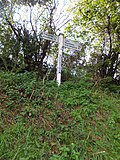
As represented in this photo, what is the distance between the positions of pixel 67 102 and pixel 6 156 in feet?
4.60

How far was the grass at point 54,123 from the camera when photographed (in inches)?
88.7

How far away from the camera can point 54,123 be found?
273 cm

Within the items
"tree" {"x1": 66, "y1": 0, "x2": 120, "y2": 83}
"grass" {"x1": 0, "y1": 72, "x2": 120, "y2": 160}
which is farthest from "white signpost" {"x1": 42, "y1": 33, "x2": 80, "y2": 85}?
"tree" {"x1": 66, "y1": 0, "x2": 120, "y2": 83}

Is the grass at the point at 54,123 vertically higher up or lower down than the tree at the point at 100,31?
A: lower down

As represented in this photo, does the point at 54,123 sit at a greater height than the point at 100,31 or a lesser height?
lesser

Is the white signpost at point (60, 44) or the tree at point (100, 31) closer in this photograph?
the white signpost at point (60, 44)

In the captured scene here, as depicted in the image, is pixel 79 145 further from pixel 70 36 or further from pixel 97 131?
pixel 70 36

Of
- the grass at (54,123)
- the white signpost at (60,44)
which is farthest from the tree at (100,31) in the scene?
the grass at (54,123)

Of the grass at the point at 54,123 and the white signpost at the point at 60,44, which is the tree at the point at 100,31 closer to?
the white signpost at the point at 60,44

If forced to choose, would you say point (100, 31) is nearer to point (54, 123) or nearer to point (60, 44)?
point (60, 44)

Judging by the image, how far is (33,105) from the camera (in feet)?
9.75

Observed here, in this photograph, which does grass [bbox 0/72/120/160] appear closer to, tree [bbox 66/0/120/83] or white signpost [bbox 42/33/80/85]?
white signpost [bbox 42/33/80/85]

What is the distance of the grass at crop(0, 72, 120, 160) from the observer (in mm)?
2254

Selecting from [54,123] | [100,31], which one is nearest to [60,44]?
[54,123]
